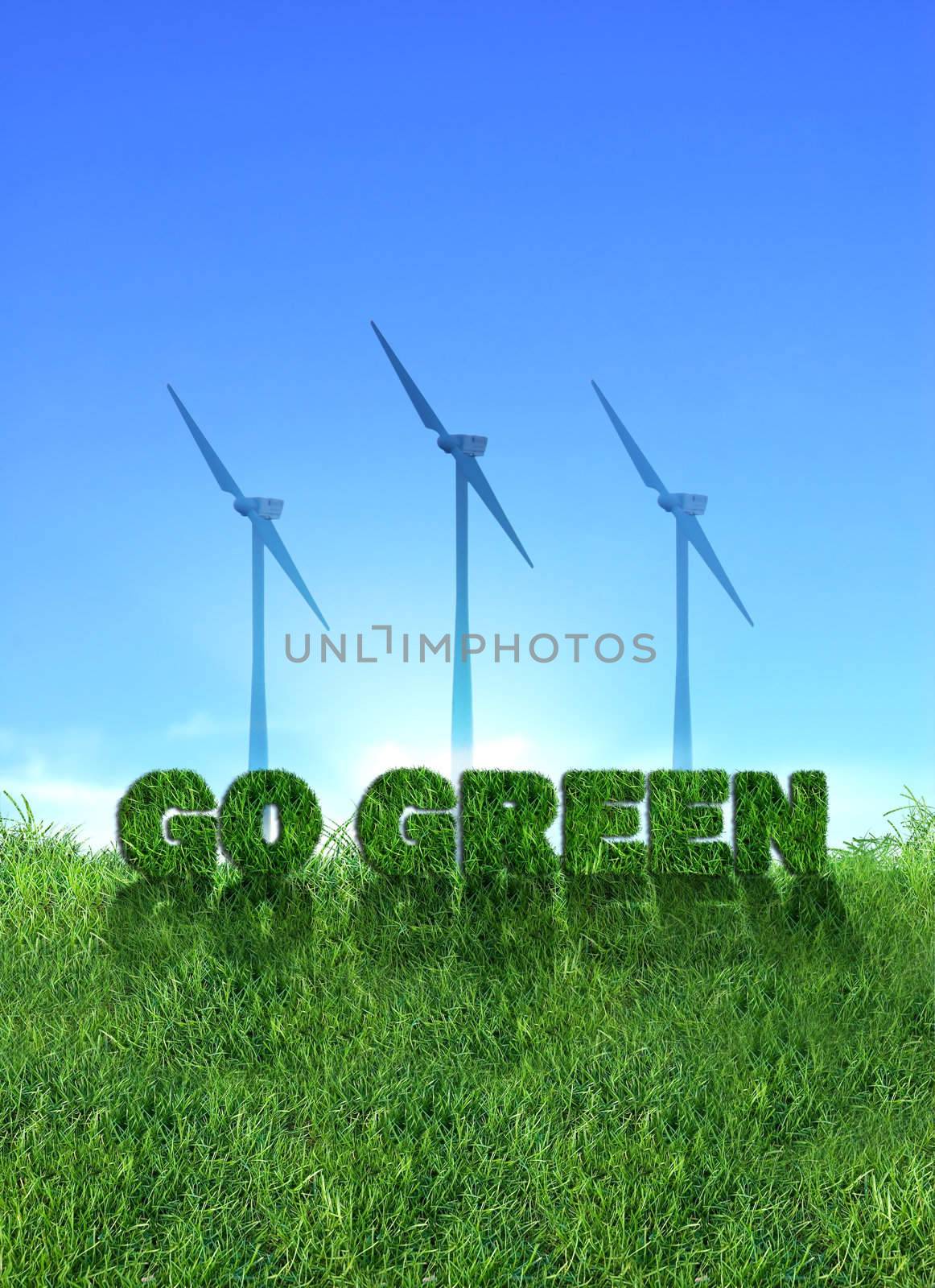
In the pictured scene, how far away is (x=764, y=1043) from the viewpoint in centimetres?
824

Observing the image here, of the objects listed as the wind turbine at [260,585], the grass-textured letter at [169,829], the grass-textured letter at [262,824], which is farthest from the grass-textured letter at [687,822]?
the wind turbine at [260,585]

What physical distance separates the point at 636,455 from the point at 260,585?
6.97m

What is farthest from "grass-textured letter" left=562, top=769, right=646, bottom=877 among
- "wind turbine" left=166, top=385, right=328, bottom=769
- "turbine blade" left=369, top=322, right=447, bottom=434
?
"turbine blade" left=369, top=322, right=447, bottom=434

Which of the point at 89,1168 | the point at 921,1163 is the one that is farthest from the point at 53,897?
the point at 921,1163

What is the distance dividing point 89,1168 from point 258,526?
11471 millimetres

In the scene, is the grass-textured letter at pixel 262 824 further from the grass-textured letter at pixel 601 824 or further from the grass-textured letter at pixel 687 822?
the grass-textured letter at pixel 687 822

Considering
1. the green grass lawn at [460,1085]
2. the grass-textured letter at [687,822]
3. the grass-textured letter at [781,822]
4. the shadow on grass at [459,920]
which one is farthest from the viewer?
the grass-textured letter at [781,822]

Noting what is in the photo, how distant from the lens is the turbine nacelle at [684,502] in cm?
1780

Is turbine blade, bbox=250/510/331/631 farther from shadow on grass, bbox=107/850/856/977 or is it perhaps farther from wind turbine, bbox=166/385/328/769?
shadow on grass, bbox=107/850/856/977

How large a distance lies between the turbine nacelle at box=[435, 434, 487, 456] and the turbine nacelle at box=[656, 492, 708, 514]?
3.06m

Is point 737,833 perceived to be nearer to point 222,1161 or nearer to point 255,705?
point 222,1161

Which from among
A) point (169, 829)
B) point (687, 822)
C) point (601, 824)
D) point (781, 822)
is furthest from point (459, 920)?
point (781, 822)

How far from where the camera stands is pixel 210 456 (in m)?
19.9

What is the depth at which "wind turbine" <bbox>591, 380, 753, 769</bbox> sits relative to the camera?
16578 mm
